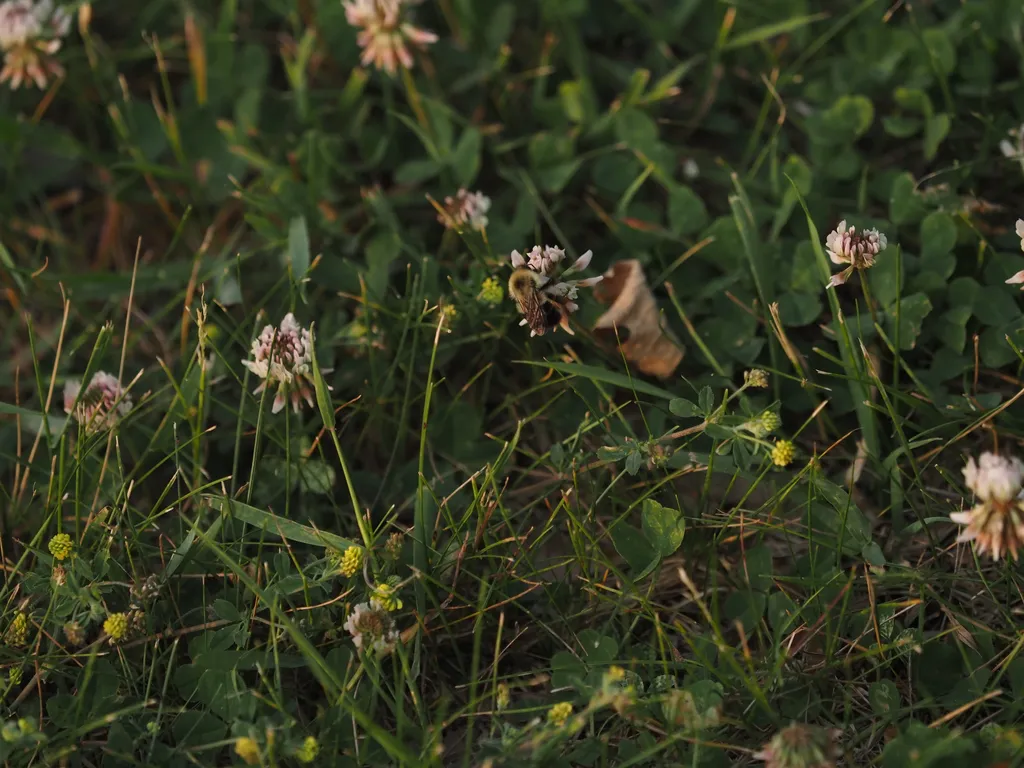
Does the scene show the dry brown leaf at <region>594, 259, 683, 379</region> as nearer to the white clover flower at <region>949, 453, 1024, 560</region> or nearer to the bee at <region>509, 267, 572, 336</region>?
the bee at <region>509, 267, 572, 336</region>

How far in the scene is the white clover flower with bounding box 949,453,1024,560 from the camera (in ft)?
4.72

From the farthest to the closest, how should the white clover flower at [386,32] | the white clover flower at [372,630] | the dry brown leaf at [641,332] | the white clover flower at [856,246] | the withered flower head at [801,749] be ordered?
the white clover flower at [386,32] → the dry brown leaf at [641,332] → the white clover flower at [856,246] → the white clover flower at [372,630] → the withered flower head at [801,749]

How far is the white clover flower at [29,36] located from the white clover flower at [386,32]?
676 millimetres

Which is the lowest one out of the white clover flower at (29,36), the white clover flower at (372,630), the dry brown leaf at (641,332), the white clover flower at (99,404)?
the white clover flower at (372,630)

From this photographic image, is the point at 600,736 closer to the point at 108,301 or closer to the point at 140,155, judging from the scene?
the point at 108,301

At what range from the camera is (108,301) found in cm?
236

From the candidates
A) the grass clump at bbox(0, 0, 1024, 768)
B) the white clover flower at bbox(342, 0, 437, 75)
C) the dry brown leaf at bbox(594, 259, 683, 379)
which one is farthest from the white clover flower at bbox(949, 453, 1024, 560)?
the white clover flower at bbox(342, 0, 437, 75)

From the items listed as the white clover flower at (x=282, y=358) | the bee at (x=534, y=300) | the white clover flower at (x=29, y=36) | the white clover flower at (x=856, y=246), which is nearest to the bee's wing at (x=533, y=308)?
the bee at (x=534, y=300)

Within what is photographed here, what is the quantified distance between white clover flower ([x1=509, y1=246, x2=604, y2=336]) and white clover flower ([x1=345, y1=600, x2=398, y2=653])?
0.54m

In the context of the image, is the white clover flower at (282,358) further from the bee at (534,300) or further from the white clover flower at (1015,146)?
the white clover flower at (1015,146)

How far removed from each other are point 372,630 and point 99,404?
2.31 feet

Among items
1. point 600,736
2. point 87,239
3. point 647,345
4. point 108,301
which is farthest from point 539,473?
point 87,239

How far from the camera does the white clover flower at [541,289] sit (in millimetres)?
1724

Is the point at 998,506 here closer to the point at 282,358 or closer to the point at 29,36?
the point at 282,358
